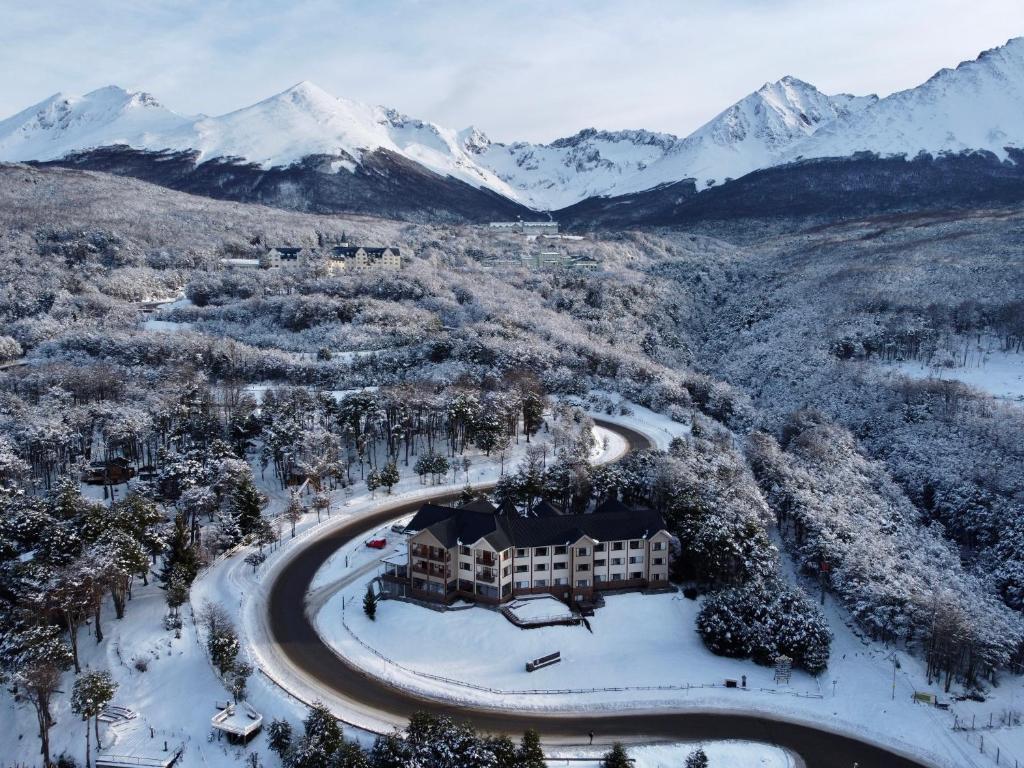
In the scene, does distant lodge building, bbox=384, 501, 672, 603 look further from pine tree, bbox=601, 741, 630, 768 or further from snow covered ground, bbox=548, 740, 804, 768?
pine tree, bbox=601, 741, 630, 768

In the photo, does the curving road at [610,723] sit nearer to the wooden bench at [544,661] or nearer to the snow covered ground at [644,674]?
the snow covered ground at [644,674]

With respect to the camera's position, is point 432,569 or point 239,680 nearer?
point 239,680

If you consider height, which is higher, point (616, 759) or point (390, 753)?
point (390, 753)

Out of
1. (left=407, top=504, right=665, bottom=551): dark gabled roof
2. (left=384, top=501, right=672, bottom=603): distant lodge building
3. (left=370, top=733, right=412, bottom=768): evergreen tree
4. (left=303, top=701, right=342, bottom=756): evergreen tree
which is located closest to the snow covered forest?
(left=384, top=501, right=672, bottom=603): distant lodge building

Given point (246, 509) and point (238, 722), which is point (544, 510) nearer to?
point (246, 509)

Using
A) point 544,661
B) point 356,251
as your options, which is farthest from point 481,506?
point 356,251

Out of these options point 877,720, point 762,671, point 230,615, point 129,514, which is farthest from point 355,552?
point 877,720
